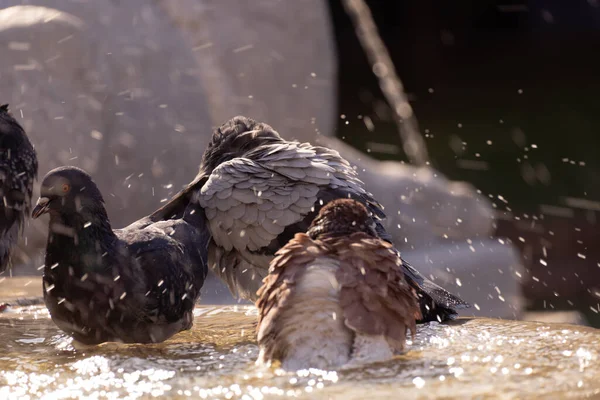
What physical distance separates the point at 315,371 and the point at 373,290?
0.39 metres

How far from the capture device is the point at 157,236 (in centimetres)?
406

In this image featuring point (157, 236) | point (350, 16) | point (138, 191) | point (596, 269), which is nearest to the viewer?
point (157, 236)

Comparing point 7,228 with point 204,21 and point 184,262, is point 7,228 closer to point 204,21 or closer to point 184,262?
point 184,262

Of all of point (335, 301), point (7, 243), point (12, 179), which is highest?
point (12, 179)

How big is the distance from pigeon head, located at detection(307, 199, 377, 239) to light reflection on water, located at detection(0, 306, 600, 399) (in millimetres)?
536

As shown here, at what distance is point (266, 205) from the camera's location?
439 centimetres

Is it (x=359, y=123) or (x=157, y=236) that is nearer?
(x=157, y=236)

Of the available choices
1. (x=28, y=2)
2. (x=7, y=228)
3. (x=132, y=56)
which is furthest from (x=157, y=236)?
(x=28, y=2)

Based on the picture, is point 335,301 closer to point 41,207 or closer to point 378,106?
point 41,207

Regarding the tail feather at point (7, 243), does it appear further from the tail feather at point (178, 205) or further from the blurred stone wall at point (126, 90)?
the blurred stone wall at point (126, 90)

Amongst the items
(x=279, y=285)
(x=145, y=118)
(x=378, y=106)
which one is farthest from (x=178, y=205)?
(x=378, y=106)

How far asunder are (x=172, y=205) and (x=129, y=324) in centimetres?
106

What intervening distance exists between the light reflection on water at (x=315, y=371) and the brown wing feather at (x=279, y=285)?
0.12 m

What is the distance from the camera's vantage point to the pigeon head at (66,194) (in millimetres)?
3672
